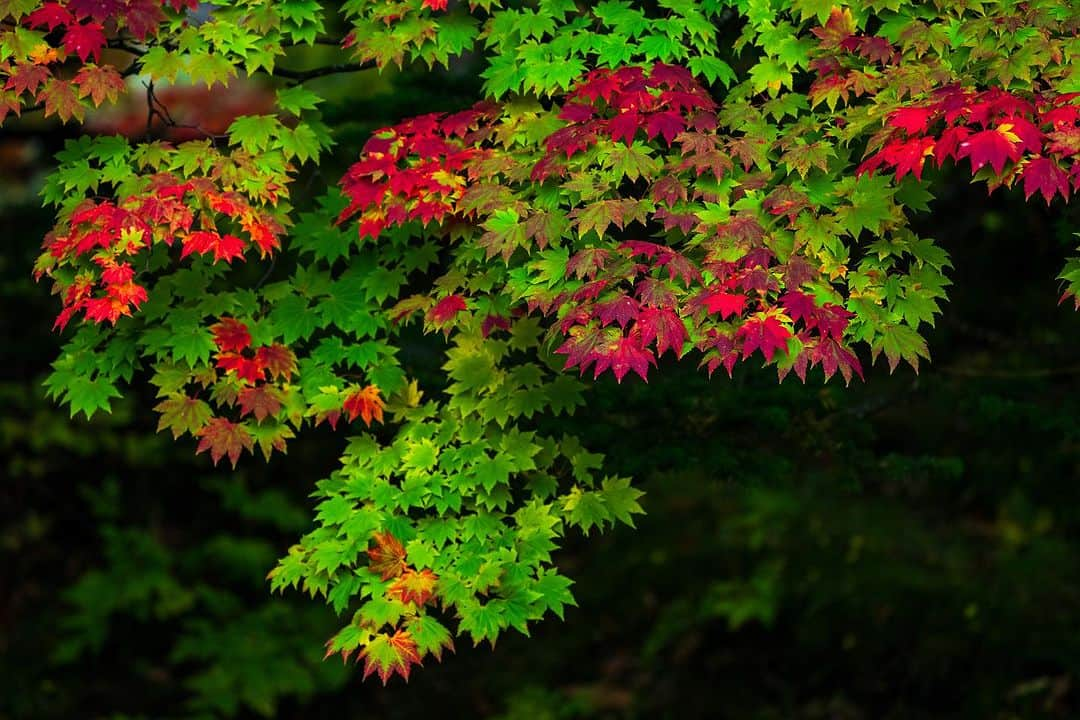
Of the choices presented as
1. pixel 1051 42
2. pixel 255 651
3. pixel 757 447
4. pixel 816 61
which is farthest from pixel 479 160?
pixel 255 651

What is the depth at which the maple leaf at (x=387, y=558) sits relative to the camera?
4.84 metres

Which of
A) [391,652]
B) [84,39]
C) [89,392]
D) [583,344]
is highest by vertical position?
[84,39]

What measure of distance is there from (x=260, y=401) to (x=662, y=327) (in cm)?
174

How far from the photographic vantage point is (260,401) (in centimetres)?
498

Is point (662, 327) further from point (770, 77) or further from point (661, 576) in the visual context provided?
point (661, 576)

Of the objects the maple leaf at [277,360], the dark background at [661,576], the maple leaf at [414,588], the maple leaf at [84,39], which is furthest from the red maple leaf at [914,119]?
the dark background at [661,576]

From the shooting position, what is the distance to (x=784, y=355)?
4.13m

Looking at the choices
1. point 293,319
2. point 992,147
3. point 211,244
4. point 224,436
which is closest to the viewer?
point 992,147

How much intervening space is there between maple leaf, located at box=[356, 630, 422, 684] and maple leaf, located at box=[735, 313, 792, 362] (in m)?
1.69

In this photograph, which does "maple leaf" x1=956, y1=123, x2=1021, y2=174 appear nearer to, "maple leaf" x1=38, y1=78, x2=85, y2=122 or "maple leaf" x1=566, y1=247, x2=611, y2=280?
"maple leaf" x1=566, y1=247, x2=611, y2=280

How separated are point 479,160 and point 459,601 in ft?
5.42

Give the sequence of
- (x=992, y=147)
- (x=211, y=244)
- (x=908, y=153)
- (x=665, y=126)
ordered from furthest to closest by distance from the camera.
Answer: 1. (x=211, y=244)
2. (x=665, y=126)
3. (x=908, y=153)
4. (x=992, y=147)

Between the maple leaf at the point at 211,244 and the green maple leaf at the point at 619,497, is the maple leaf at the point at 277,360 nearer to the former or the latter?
the maple leaf at the point at 211,244

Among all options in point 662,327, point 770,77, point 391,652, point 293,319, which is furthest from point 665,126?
point 391,652
